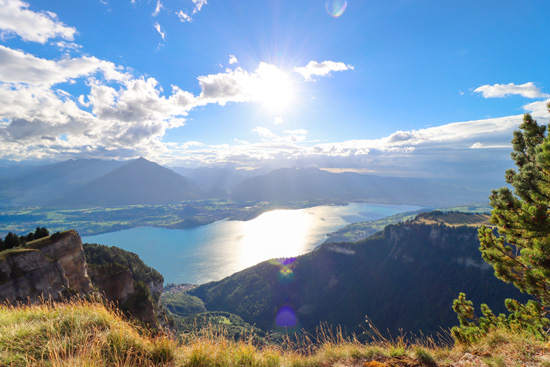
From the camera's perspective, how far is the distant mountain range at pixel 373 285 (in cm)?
10269

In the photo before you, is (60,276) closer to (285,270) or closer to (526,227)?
(526,227)

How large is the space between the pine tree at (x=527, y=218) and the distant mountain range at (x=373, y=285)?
112m

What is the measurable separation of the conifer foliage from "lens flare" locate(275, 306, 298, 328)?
13682 centimetres

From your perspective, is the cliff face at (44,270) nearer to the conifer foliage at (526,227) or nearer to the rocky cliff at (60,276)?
the rocky cliff at (60,276)

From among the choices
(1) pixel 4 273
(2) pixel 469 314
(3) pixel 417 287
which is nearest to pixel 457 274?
(3) pixel 417 287

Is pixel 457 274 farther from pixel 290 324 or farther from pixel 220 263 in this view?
pixel 220 263

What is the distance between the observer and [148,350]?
4633 millimetres

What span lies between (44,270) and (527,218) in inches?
1312

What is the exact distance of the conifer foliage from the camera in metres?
6.55

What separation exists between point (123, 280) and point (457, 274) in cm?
13675

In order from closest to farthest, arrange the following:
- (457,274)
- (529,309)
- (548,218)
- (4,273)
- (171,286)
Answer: (548,218), (529,309), (4,273), (457,274), (171,286)

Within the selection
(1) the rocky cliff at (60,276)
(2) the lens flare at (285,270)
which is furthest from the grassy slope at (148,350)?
(2) the lens flare at (285,270)

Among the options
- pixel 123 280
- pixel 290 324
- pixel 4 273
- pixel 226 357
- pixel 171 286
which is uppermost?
pixel 226 357

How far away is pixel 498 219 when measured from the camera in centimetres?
829
